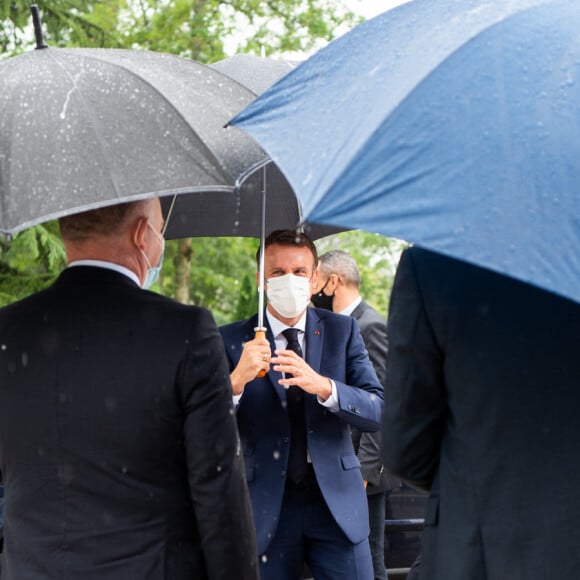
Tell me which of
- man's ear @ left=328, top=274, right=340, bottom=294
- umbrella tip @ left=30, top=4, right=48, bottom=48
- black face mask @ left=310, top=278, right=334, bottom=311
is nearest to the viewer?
umbrella tip @ left=30, top=4, right=48, bottom=48

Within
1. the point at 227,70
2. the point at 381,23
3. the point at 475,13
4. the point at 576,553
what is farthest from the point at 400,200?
the point at 227,70

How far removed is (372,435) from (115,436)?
4188 millimetres

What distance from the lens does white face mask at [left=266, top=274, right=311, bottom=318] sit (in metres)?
5.30

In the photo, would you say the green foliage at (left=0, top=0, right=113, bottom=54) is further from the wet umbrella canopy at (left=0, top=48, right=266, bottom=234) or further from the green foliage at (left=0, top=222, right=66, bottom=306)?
the wet umbrella canopy at (left=0, top=48, right=266, bottom=234)

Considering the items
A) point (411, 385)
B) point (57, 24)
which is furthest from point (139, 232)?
point (57, 24)

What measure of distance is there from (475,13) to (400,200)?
2.36ft

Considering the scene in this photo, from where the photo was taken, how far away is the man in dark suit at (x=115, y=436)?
10.6ft

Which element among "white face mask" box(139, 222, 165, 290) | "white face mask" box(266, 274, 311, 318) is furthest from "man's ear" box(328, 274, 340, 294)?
"white face mask" box(139, 222, 165, 290)

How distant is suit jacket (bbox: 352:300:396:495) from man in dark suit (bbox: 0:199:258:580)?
12.2 ft

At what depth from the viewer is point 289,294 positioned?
530 centimetres

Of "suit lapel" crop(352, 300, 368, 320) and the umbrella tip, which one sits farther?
"suit lapel" crop(352, 300, 368, 320)

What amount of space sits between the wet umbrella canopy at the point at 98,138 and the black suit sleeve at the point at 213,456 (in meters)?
0.48

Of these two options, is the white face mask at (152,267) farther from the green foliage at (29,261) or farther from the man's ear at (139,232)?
the green foliage at (29,261)

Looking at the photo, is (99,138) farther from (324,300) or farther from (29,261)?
(29,261)
